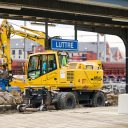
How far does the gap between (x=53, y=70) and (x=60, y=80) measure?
666 mm

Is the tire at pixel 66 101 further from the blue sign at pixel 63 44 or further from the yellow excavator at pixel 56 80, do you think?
the blue sign at pixel 63 44

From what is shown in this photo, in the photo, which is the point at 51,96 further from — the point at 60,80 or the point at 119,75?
the point at 119,75

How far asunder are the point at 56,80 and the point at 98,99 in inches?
133

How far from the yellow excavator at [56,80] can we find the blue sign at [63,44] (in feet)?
7.58

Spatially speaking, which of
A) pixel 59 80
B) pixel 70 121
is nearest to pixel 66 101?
pixel 59 80

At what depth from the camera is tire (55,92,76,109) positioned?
2469cm

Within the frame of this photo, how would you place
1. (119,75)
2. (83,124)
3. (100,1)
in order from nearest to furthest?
(100,1) → (83,124) → (119,75)

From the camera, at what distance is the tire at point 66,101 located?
2469cm

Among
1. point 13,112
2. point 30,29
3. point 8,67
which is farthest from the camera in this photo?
point 30,29

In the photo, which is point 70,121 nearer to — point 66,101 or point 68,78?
point 66,101

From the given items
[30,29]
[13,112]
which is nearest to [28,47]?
[30,29]

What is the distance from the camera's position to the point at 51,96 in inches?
968

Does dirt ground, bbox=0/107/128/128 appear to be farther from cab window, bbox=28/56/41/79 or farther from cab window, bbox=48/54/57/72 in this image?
cab window, bbox=28/56/41/79

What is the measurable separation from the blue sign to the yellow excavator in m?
2.31
